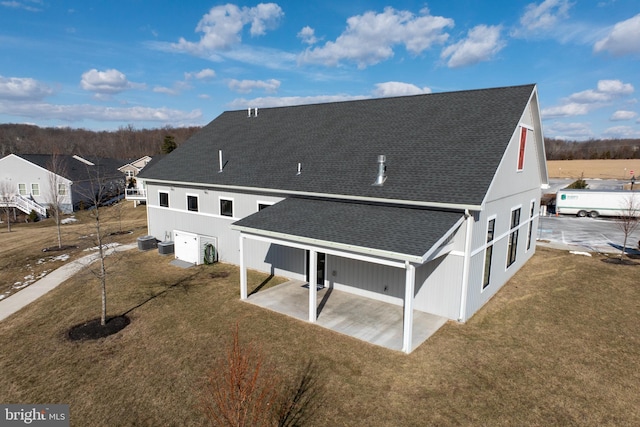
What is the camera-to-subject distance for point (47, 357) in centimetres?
979

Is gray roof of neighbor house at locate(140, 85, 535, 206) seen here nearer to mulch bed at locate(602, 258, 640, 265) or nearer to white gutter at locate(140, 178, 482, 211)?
white gutter at locate(140, 178, 482, 211)

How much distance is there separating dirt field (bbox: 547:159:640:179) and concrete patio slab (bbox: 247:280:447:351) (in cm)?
6646

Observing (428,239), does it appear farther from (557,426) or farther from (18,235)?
Answer: (18,235)

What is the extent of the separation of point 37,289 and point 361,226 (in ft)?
45.9

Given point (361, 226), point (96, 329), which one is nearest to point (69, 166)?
point (96, 329)

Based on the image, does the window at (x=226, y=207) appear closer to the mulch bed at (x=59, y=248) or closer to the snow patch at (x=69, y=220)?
the mulch bed at (x=59, y=248)

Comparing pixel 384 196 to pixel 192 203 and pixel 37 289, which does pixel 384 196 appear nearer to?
pixel 192 203

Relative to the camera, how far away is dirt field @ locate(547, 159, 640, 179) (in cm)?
6969

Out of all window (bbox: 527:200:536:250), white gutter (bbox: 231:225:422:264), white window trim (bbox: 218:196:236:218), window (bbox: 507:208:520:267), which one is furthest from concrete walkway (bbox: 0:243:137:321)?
window (bbox: 527:200:536:250)

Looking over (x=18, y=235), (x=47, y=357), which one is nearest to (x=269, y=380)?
(x=47, y=357)

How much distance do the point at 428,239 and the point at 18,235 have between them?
3163 centimetres

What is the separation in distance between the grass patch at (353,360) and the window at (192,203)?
244 inches

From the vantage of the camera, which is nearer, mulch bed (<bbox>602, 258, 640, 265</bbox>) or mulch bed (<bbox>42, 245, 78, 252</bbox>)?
mulch bed (<bbox>602, 258, 640, 265</bbox>)

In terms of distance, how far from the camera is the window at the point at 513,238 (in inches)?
601
